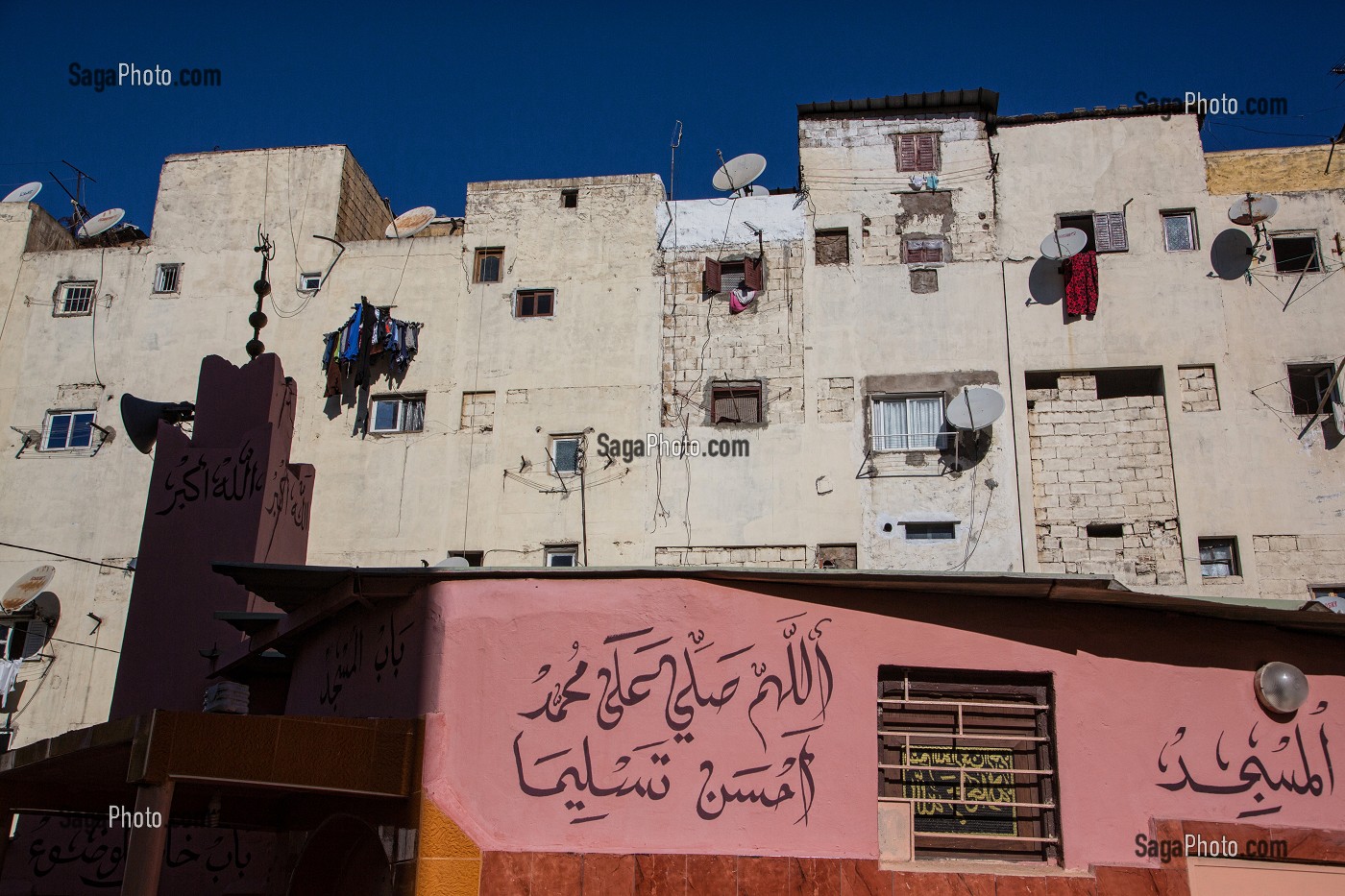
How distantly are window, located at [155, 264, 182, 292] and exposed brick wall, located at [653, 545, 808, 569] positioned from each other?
13.3 m

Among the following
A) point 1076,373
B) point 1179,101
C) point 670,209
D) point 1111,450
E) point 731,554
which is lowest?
point 731,554

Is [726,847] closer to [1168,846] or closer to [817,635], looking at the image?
[817,635]

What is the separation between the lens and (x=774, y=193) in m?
29.0

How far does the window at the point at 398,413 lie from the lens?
90.2 ft

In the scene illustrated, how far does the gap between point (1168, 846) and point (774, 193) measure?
20.3 metres

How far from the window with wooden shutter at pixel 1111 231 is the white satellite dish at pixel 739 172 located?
7.22 m

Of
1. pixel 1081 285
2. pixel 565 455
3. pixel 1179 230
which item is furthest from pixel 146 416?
pixel 1179 230

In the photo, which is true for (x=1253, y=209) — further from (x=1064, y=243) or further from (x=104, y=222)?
(x=104, y=222)

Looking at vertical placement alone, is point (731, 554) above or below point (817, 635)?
above

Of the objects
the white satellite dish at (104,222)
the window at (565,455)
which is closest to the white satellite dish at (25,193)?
the white satellite dish at (104,222)

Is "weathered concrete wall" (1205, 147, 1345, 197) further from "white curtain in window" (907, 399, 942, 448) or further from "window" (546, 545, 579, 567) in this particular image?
"window" (546, 545, 579, 567)

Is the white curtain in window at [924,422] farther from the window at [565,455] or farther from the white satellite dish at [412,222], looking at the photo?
the white satellite dish at [412,222]

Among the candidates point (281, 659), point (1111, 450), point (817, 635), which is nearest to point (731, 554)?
point (1111, 450)

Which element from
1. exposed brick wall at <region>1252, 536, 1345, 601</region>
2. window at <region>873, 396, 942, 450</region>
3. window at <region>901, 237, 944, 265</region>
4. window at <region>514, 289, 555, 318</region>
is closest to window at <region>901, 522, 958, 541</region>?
window at <region>873, 396, 942, 450</region>
